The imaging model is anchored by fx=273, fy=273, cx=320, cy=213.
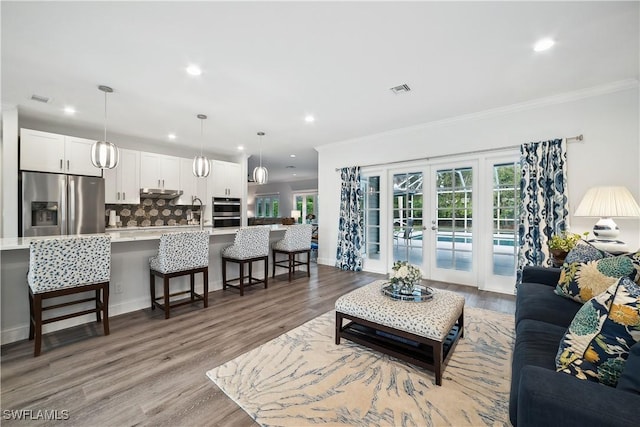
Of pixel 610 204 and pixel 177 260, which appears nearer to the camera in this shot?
pixel 610 204

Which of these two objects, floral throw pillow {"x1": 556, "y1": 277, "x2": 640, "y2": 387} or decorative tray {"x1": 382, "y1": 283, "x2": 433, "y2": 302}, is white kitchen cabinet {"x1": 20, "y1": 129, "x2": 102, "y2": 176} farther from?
floral throw pillow {"x1": 556, "y1": 277, "x2": 640, "y2": 387}

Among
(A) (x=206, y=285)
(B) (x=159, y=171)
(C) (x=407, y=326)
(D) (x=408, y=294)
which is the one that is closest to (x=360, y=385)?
(C) (x=407, y=326)

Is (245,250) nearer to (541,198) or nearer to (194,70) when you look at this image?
(194,70)

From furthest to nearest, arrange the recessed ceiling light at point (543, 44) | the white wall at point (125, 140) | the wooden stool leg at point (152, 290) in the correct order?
1. the white wall at point (125, 140)
2. the wooden stool leg at point (152, 290)
3. the recessed ceiling light at point (543, 44)

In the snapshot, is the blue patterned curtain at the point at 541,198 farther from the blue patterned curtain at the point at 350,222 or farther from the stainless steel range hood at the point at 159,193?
the stainless steel range hood at the point at 159,193

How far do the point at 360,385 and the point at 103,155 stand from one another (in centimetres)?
364

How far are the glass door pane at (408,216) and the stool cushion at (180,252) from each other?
11.1 feet

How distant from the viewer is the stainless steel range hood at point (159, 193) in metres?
5.31

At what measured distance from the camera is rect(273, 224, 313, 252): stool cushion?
15.3 feet

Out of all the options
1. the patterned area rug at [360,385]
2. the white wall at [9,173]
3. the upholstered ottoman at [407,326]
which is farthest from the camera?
the white wall at [9,173]

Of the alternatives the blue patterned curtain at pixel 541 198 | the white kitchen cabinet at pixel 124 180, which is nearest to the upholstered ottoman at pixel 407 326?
the blue patterned curtain at pixel 541 198

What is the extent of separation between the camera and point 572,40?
2381mm

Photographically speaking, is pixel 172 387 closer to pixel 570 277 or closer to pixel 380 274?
pixel 570 277

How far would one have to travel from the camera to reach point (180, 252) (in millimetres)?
3135
